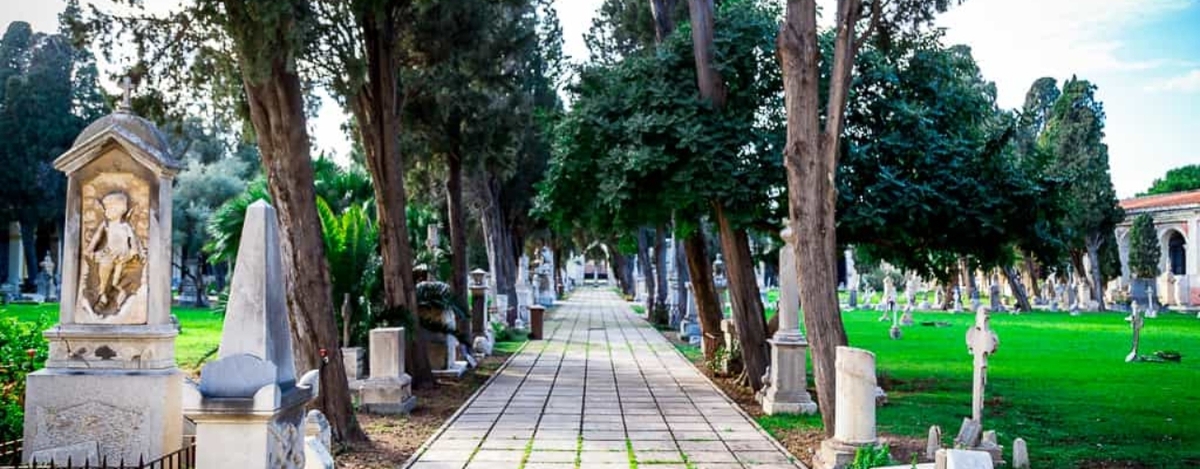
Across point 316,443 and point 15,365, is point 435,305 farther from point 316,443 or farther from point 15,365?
point 316,443

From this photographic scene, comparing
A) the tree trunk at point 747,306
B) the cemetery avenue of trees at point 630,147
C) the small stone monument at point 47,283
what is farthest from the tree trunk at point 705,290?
the small stone monument at point 47,283

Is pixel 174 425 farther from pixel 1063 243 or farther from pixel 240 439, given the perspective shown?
pixel 1063 243

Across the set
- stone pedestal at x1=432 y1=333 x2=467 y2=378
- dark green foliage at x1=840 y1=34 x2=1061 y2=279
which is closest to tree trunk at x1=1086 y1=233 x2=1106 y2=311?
dark green foliage at x1=840 y1=34 x2=1061 y2=279

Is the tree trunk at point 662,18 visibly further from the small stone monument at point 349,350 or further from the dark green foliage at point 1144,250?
the dark green foliage at point 1144,250

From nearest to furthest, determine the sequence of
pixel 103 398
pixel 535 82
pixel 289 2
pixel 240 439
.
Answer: pixel 240 439
pixel 103 398
pixel 289 2
pixel 535 82

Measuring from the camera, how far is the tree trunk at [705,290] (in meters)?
17.8

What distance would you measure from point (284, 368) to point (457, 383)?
35.6ft

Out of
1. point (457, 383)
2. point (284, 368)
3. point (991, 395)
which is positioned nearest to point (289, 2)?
point (284, 368)

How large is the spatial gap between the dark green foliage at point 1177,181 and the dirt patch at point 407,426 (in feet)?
232

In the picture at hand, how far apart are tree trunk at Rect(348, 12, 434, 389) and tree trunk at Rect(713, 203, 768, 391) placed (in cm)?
490

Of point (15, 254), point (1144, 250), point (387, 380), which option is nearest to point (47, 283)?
point (15, 254)

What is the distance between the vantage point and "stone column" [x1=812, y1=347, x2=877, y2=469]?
8.02 m

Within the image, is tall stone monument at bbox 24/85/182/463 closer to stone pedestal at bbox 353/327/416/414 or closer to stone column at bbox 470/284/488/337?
stone pedestal at bbox 353/327/416/414

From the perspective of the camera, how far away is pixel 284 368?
5172 millimetres
